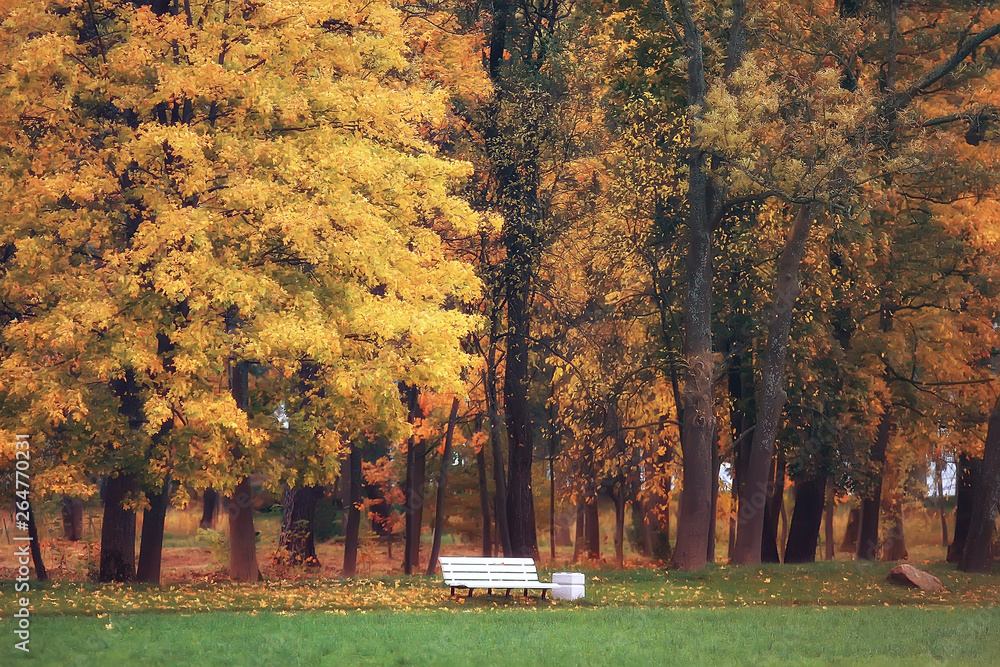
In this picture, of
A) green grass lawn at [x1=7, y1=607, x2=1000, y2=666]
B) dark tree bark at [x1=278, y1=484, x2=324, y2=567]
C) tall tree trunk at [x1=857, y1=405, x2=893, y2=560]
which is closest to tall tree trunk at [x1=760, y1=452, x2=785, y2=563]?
tall tree trunk at [x1=857, y1=405, x2=893, y2=560]

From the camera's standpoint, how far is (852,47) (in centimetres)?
2300

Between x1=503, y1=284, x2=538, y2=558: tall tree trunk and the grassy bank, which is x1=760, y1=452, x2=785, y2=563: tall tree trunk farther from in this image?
x1=503, y1=284, x2=538, y2=558: tall tree trunk

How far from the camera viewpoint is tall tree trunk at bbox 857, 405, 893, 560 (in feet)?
93.8

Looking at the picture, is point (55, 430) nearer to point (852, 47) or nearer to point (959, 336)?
point (852, 47)

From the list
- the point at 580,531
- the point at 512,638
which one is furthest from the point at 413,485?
the point at 512,638

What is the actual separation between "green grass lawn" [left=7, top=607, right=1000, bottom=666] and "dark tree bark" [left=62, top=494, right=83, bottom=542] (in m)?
28.1

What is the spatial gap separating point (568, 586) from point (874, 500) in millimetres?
15419

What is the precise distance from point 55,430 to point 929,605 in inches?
587

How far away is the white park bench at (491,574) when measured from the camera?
17.7 meters

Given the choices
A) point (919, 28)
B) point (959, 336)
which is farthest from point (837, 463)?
point (919, 28)

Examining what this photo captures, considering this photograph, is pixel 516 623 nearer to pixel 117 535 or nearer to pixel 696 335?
pixel 117 535

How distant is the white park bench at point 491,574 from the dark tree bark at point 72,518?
89.9 ft

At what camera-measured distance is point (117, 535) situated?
65.2 ft

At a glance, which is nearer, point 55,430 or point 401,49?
point 55,430
